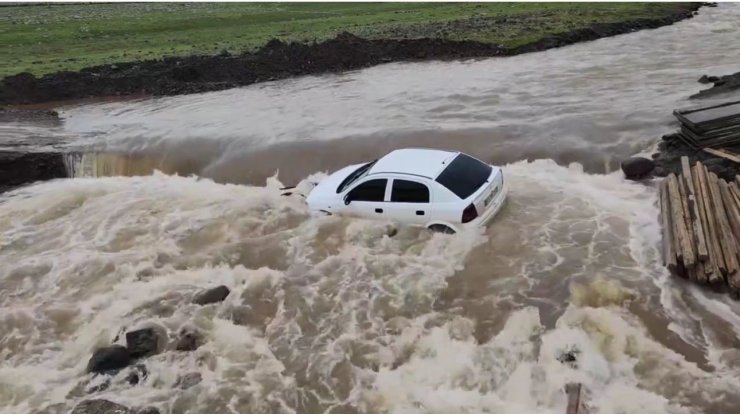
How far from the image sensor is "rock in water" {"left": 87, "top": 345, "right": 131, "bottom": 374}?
33.0 ft

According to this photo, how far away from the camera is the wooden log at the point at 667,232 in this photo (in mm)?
10875

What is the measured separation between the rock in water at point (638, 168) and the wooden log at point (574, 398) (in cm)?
801

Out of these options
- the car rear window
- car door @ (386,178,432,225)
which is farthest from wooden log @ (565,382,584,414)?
car door @ (386,178,432,225)

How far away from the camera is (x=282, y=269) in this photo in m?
12.6

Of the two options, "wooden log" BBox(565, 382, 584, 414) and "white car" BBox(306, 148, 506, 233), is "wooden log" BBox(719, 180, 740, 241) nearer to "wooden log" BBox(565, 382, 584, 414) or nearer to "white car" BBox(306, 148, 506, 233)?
"white car" BBox(306, 148, 506, 233)

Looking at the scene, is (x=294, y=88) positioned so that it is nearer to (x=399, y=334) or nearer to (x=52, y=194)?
(x=52, y=194)

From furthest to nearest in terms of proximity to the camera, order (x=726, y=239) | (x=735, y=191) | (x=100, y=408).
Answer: (x=735, y=191) < (x=726, y=239) < (x=100, y=408)

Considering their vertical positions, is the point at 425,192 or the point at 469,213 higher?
the point at 425,192

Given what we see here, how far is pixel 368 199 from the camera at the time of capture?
12859 mm

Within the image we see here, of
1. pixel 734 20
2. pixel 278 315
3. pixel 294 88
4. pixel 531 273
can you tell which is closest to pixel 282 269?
pixel 278 315

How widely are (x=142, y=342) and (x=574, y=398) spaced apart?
7.12 meters

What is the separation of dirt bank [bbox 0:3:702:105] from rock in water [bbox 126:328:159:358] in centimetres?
1864

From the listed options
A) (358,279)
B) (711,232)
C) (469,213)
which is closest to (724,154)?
(711,232)

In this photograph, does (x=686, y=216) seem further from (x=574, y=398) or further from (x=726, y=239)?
(x=574, y=398)
